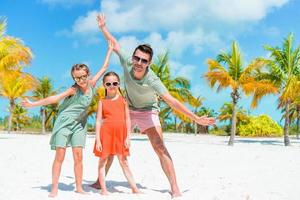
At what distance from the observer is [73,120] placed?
5969 mm

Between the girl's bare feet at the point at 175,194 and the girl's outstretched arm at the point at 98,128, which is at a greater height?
the girl's outstretched arm at the point at 98,128

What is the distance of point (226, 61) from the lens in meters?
26.0

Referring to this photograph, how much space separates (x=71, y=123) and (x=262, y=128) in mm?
44089

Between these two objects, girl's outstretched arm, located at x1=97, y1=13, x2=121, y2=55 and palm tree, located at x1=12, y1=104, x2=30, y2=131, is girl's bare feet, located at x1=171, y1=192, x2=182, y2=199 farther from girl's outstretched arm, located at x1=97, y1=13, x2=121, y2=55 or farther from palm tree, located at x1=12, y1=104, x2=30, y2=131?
palm tree, located at x1=12, y1=104, x2=30, y2=131

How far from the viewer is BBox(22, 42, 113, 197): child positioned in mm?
5906

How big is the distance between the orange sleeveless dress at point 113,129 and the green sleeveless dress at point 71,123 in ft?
0.85

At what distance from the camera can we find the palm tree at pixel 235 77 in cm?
2525

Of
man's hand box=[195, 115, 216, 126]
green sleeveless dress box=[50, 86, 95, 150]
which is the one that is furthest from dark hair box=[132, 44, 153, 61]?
man's hand box=[195, 115, 216, 126]

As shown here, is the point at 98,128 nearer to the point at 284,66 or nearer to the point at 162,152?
the point at 162,152

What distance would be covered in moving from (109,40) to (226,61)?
2042cm

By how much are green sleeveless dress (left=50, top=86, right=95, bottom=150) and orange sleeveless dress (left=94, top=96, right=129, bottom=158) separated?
0.85 feet

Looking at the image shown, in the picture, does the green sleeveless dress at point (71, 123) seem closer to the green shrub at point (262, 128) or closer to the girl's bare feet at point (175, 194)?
the girl's bare feet at point (175, 194)

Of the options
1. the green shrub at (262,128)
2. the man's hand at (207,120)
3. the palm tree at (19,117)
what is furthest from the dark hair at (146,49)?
the palm tree at (19,117)

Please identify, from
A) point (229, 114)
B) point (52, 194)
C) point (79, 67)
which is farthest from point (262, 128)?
point (52, 194)
